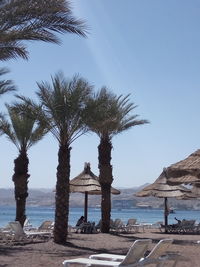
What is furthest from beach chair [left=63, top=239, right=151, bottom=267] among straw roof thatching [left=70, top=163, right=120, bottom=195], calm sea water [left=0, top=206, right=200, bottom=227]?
calm sea water [left=0, top=206, right=200, bottom=227]

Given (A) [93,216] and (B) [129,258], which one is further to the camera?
(A) [93,216]

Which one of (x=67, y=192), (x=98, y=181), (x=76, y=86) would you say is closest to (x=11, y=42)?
(x=76, y=86)

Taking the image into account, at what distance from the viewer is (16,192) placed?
2556 cm

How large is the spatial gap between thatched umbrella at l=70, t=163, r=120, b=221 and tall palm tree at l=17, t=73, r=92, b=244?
757 cm

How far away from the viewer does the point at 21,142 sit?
86.5 ft

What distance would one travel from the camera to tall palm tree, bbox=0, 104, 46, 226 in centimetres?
2553

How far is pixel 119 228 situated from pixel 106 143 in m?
4.57

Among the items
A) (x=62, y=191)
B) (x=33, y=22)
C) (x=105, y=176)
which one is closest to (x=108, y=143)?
(x=105, y=176)

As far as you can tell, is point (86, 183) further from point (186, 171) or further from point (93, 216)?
point (93, 216)

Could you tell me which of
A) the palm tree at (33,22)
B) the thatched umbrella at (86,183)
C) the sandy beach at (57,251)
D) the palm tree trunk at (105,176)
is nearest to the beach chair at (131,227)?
the thatched umbrella at (86,183)

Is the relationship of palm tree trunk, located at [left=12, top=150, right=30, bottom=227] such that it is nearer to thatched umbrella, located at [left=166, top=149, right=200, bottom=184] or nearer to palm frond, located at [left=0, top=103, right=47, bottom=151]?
palm frond, located at [left=0, top=103, right=47, bottom=151]

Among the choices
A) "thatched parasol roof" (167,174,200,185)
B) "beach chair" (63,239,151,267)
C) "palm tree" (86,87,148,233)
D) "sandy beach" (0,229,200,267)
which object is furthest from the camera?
"palm tree" (86,87,148,233)

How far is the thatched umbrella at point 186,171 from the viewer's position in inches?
444

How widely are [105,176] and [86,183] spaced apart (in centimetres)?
226
